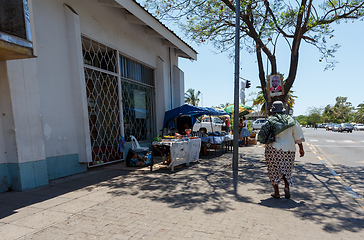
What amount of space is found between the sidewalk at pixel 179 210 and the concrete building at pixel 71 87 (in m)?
0.78

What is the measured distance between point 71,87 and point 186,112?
14.9 feet

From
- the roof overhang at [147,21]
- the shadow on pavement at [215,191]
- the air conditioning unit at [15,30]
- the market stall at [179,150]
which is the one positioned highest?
the roof overhang at [147,21]

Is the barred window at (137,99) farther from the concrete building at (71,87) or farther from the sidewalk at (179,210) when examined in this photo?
the sidewalk at (179,210)

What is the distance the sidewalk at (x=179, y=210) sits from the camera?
9.59ft

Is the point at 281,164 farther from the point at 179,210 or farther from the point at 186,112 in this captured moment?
the point at 186,112

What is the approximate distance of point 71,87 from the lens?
602cm

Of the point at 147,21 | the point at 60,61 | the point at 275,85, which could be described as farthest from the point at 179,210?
the point at 147,21

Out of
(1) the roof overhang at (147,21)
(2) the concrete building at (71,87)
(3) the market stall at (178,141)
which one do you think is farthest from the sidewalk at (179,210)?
(1) the roof overhang at (147,21)

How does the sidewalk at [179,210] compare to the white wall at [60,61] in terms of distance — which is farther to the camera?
the white wall at [60,61]

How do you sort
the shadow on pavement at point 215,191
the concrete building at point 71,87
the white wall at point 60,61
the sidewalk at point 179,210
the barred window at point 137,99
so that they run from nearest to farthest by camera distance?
1. the sidewalk at point 179,210
2. the shadow on pavement at point 215,191
3. the concrete building at point 71,87
4. the white wall at point 60,61
5. the barred window at point 137,99

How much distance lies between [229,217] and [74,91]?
5.05 m

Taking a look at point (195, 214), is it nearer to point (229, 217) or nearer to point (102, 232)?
point (229, 217)

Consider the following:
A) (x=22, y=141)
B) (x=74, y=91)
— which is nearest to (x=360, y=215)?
(x=22, y=141)

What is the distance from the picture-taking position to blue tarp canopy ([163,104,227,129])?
352 inches
